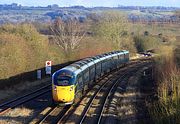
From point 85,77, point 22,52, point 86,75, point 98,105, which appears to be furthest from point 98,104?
point 22,52

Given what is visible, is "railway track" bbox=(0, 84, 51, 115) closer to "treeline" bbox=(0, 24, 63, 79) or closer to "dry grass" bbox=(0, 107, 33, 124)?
"dry grass" bbox=(0, 107, 33, 124)

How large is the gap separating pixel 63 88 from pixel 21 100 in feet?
16.2

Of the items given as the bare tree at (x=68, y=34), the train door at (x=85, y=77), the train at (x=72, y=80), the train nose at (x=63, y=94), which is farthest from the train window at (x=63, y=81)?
the bare tree at (x=68, y=34)

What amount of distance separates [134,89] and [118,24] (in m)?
41.1

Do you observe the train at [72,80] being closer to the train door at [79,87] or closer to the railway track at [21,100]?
the train door at [79,87]

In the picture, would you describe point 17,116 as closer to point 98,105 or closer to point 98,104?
point 98,105

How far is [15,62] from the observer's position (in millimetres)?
34062

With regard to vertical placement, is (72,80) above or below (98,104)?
above

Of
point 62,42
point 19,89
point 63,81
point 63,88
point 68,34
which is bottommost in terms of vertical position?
point 19,89

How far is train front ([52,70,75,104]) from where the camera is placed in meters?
23.5

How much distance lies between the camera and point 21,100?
26984 mm

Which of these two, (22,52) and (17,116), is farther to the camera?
(22,52)

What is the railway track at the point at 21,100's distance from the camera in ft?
79.4

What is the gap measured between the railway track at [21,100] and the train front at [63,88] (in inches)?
125
